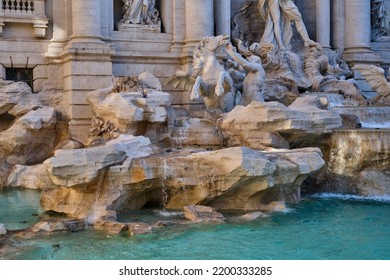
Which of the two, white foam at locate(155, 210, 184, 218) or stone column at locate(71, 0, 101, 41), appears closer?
white foam at locate(155, 210, 184, 218)

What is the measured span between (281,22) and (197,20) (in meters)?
2.80

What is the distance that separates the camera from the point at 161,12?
51.8 feet

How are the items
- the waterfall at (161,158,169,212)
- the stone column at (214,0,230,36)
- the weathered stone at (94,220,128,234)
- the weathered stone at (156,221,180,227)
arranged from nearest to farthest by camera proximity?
the weathered stone at (94,220,128,234) < the weathered stone at (156,221,180,227) < the waterfall at (161,158,169,212) < the stone column at (214,0,230,36)

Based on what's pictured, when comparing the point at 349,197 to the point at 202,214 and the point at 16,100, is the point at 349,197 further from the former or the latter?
the point at 16,100

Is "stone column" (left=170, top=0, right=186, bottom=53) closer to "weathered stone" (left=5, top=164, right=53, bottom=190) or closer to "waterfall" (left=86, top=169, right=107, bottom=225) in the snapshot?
"weathered stone" (left=5, top=164, right=53, bottom=190)

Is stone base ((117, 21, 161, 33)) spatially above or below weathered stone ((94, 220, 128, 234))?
above

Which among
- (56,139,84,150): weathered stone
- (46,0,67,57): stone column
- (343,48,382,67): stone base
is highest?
(46,0,67,57): stone column

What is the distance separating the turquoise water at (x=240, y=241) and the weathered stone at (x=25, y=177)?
2458 mm

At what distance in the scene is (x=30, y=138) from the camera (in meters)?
12.9

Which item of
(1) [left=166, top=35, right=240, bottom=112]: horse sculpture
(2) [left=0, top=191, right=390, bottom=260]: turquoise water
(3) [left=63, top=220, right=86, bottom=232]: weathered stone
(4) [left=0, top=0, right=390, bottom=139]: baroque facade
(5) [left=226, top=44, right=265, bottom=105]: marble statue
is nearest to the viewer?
(2) [left=0, top=191, right=390, bottom=260]: turquoise water

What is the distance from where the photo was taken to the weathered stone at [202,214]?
8.91m

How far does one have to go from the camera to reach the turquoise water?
7.35 m

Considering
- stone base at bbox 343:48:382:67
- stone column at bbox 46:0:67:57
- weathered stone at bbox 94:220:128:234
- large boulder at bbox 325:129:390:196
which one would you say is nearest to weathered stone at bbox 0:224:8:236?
weathered stone at bbox 94:220:128:234

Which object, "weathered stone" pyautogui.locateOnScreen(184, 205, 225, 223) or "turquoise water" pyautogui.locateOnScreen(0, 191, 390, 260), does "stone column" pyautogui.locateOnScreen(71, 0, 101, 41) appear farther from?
"weathered stone" pyautogui.locateOnScreen(184, 205, 225, 223)
